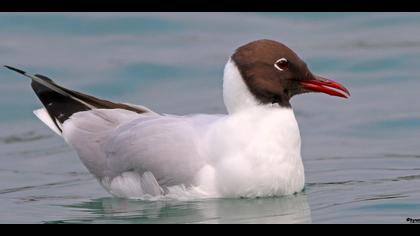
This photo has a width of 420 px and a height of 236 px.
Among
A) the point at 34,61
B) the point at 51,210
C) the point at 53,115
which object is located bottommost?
the point at 51,210

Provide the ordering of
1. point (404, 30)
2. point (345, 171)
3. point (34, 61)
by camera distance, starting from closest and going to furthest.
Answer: point (345, 171) < point (34, 61) < point (404, 30)

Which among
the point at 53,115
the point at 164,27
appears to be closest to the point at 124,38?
the point at 164,27

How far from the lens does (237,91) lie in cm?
1038

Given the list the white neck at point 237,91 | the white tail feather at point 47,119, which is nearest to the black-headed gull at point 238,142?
the white neck at point 237,91

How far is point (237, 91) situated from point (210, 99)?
14.5 ft

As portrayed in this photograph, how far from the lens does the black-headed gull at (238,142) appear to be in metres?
10.3

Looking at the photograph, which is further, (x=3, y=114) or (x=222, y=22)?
(x=222, y=22)

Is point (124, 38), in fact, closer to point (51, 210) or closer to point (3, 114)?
point (3, 114)

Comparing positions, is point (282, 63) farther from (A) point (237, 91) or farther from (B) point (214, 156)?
(B) point (214, 156)

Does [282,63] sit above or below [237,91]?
above

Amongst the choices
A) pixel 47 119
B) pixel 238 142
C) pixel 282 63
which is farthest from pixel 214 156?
pixel 47 119

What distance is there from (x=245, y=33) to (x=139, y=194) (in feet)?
21.3

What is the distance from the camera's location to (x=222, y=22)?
1767 cm

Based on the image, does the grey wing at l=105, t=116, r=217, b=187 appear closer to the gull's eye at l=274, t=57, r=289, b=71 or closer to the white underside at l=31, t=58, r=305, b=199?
Result: the white underside at l=31, t=58, r=305, b=199
